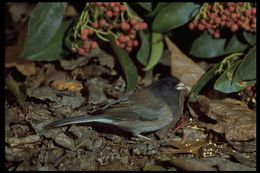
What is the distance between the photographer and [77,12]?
5461 mm

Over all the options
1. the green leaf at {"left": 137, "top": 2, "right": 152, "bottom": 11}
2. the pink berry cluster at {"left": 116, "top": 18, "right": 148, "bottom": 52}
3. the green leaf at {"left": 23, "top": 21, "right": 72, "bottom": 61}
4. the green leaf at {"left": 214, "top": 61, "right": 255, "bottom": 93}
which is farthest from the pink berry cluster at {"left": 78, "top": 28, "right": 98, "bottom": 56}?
the green leaf at {"left": 214, "top": 61, "right": 255, "bottom": 93}

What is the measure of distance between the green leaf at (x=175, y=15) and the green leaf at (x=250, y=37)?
0.47 meters

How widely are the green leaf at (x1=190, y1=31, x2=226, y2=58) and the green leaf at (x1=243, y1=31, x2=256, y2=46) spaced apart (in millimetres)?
256

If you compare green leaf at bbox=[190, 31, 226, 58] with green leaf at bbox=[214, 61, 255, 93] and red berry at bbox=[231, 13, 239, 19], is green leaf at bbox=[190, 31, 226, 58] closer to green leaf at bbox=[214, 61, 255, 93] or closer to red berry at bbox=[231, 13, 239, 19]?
red berry at bbox=[231, 13, 239, 19]

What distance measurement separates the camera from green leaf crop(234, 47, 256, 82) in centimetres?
434

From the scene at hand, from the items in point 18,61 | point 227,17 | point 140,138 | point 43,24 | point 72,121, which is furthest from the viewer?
point 18,61

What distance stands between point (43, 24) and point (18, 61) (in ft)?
2.36

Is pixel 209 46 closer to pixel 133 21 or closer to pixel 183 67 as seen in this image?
pixel 183 67

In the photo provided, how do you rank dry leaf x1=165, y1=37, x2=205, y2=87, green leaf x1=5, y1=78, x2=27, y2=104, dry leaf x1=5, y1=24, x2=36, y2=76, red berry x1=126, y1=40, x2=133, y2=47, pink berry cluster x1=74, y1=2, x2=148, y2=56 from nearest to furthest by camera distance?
green leaf x1=5, y1=78, x2=27, y2=104
pink berry cluster x1=74, y1=2, x2=148, y2=56
red berry x1=126, y1=40, x2=133, y2=47
dry leaf x1=165, y1=37, x2=205, y2=87
dry leaf x1=5, y1=24, x2=36, y2=76

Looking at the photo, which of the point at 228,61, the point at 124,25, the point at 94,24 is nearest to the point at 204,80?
the point at 228,61

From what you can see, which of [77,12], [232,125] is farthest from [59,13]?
[232,125]

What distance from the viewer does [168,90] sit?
4.66 meters

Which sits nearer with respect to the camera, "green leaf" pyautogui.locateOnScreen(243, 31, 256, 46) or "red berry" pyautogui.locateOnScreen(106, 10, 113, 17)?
"red berry" pyautogui.locateOnScreen(106, 10, 113, 17)

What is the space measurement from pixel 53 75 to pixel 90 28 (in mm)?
786
